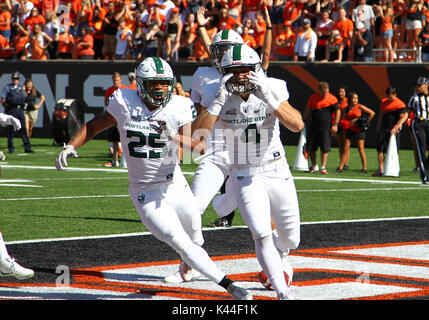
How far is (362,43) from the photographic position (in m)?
23.5

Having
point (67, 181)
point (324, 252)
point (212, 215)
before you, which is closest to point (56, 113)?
point (67, 181)

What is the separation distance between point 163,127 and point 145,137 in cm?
16

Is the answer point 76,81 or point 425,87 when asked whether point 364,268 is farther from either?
point 76,81

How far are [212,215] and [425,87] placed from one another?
23.4 feet

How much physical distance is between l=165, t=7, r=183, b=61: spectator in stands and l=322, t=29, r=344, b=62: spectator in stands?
13.9 ft

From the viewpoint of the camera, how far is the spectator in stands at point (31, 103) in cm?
2444

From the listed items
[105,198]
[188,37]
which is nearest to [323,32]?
[188,37]

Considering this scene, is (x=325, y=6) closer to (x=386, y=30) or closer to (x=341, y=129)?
(x=386, y=30)

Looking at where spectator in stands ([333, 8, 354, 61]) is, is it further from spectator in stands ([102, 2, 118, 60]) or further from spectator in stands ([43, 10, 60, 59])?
spectator in stands ([43, 10, 60, 59])

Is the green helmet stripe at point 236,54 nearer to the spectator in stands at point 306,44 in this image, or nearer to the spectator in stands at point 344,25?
the spectator in stands at point 344,25

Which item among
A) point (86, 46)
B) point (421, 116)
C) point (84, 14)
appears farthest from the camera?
point (86, 46)

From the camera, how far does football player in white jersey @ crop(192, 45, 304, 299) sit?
6590mm

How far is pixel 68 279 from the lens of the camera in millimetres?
7473

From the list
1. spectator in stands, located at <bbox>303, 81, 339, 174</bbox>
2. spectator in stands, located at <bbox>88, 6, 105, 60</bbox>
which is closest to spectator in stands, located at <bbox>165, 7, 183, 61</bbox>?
spectator in stands, located at <bbox>88, 6, 105, 60</bbox>
